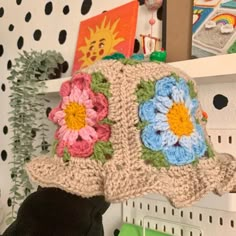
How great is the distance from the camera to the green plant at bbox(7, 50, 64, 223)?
96 centimetres

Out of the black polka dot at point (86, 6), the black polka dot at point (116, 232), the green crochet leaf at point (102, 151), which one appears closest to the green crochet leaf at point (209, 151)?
the green crochet leaf at point (102, 151)

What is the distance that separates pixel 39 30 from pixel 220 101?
0.63 metres

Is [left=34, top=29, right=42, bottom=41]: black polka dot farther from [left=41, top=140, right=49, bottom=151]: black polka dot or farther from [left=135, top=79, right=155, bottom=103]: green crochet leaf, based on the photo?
[left=135, top=79, right=155, bottom=103]: green crochet leaf

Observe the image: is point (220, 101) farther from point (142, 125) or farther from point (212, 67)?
point (142, 125)

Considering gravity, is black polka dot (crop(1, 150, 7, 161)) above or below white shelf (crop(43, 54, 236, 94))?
below

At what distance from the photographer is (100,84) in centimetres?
44

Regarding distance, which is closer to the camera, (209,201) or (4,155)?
(209,201)

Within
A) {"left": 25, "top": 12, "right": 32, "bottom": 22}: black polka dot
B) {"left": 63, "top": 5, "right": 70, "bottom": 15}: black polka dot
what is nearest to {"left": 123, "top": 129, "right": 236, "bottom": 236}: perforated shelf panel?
{"left": 63, "top": 5, "right": 70, "bottom": 15}: black polka dot

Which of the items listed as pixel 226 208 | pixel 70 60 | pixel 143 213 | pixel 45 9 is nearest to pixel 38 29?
pixel 45 9

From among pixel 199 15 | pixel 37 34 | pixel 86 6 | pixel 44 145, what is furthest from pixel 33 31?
pixel 199 15

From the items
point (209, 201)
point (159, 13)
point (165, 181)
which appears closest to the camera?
point (165, 181)

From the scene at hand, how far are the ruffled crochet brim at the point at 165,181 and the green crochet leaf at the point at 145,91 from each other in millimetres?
68

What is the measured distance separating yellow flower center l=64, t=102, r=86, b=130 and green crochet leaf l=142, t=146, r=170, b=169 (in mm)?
81

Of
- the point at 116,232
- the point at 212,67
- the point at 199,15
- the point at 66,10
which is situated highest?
the point at 66,10
